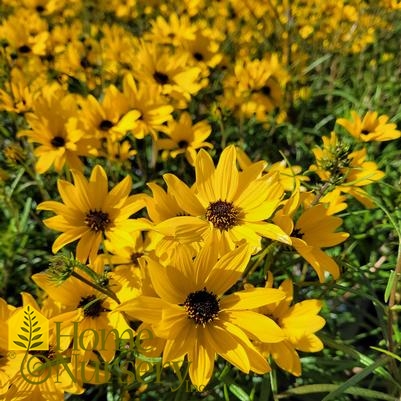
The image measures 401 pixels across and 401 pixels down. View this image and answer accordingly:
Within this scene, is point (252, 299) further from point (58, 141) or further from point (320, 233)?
point (58, 141)

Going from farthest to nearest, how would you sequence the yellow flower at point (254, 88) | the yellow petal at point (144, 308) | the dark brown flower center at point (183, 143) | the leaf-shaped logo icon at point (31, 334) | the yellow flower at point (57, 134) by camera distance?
the yellow flower at point (254, 88) → the dark brown flower center at point (183, 143) → the yellow flower at point (57, 134) → the leaf-shaped logo icon at point (31, 334) → the yellow petal at point (144, 308)

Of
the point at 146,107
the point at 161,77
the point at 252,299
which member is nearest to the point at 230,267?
the point at 252,299

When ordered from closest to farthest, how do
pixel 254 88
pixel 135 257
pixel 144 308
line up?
pixel 144 308, pixel 135 257, pixel 254 88

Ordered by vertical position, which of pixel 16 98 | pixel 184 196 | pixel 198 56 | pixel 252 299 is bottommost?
pixel 252 299

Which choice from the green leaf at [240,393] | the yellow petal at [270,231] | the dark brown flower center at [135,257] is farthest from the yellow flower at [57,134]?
the green leaf at [240,393]

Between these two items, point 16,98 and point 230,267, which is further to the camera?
point 16,98

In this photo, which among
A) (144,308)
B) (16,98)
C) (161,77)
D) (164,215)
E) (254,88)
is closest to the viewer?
(144,308)

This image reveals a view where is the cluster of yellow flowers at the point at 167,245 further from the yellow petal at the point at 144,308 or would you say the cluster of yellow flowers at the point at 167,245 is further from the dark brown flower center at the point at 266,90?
the dark brown flower center at the point at 266,90

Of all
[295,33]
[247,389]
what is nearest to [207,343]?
[247,389]
